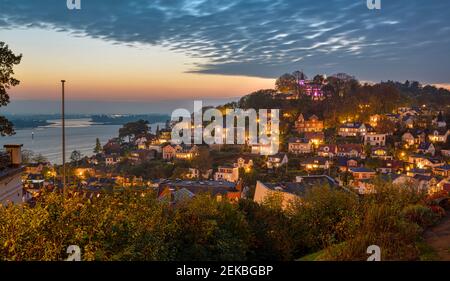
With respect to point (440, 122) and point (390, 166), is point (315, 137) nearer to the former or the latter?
point (390, 166)

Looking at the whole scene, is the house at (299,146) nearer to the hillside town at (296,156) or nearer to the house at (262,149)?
the hillside town at (296,156)

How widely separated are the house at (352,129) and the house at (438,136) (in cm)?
765

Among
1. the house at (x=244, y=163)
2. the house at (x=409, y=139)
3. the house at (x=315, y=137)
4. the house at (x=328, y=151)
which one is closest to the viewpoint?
the house at (x=244, y=163)

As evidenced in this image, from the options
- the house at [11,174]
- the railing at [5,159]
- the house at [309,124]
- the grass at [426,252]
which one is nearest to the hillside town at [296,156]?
the house at [309,124]

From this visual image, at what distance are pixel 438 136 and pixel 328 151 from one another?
47.9ft

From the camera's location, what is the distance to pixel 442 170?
3562 cm

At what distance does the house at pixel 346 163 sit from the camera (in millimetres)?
38000

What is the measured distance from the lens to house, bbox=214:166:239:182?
127ft

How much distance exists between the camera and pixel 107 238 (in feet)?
16.8

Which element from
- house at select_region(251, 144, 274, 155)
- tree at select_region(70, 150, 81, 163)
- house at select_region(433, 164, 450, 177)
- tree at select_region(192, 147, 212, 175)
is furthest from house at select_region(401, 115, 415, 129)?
tree at select_region(70, 150, 81, 163)
